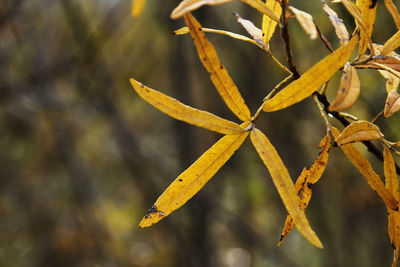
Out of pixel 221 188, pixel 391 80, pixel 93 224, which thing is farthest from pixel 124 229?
pixel 391 80

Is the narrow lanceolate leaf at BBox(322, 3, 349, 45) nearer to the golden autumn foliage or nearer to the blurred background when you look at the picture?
the golden autumn foliage

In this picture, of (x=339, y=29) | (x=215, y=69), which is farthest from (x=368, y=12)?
(x=215, y=69)

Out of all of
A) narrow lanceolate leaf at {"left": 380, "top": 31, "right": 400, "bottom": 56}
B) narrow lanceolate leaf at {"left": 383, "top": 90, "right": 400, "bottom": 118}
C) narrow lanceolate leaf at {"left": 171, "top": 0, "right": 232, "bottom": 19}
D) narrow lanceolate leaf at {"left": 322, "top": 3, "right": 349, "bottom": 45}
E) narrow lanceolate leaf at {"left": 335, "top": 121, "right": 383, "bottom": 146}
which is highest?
narrow lanceolate leaf at {"left": 171, "top": 0, "right": 232, "bottom": 19}

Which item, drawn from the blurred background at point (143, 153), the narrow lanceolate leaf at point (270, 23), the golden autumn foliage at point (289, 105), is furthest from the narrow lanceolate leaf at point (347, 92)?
the blurred background at point (143, 153)

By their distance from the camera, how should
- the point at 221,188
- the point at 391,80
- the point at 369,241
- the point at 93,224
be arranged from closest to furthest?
the point at 391,80, the point at 369,241, the point at 93,224, the point at 221,188

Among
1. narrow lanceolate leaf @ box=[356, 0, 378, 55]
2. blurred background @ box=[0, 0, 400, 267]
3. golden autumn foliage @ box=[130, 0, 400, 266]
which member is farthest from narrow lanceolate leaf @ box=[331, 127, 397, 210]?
blurred background @ box=[0, 0, 400, 267]

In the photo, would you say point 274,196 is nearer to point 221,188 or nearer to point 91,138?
point 221,188
